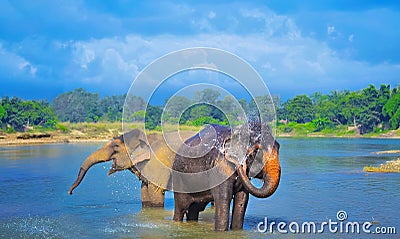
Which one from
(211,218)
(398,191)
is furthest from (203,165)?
(398,191)

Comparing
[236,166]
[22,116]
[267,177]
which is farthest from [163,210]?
[22,116]

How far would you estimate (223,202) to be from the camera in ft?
37.0

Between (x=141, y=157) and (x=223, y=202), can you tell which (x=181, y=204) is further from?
(x=141, y=157)

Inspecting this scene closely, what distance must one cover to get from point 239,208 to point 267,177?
4.38 ft

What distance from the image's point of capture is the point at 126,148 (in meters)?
15.5

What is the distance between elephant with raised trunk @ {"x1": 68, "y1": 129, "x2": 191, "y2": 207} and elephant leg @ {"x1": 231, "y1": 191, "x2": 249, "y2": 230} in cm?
360

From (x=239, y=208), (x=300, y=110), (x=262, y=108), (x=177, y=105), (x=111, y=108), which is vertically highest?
(x=111, y=108)

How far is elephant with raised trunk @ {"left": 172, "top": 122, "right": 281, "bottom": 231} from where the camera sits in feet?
35.4

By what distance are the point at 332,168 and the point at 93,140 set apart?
53.7 m

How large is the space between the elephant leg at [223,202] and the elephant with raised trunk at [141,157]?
3.74 meters

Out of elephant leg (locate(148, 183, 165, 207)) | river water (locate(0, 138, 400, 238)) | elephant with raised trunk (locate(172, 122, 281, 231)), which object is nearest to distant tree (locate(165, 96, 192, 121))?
elephant with raised trunk (locate(172, 122, 281, 231))

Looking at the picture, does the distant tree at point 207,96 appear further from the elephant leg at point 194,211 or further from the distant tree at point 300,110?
the distant tree at point 300,110

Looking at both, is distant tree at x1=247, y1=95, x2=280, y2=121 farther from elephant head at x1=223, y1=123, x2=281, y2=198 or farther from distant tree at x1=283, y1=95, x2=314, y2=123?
distant tree at x1=283, y1=95, x2=314, y2=123

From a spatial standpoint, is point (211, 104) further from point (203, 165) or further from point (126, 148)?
point (126, 148)
